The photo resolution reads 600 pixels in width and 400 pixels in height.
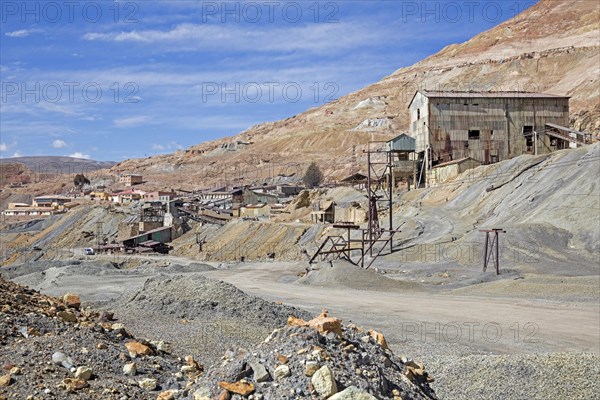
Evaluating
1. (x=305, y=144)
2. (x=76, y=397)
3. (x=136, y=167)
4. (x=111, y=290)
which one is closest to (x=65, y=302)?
(x=76, y=397)

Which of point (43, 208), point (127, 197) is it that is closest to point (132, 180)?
point (127, 197)

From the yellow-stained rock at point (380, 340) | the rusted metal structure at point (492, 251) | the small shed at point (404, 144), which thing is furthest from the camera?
the small shed at point (404, 144)

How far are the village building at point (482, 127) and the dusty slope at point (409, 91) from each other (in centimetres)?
3323

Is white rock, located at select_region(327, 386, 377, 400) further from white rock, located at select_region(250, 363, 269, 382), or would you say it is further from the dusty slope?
the dusty slope

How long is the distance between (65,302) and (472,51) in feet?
526

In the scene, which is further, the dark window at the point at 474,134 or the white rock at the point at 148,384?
the dark window at the point at 474,134

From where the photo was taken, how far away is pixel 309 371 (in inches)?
296

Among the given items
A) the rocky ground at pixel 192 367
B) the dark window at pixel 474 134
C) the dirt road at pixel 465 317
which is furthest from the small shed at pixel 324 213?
the rocky ground at pixel 192 367

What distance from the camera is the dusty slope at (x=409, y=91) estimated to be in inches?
4619

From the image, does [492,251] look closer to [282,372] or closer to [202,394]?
[282,372]

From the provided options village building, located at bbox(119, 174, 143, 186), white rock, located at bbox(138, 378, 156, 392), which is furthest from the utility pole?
white rock, located at bbox(138, 378, 156, 392)

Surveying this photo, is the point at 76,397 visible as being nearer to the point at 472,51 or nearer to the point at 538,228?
the point at 538,228

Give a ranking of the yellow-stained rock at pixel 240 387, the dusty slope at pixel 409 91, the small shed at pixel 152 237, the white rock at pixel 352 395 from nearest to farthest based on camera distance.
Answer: the white rock at pixel 352 395 → the yellow-stained rock at pixel 240 387 → the small shed at pixel 152 237 → the dusty slope at pixel 409 91

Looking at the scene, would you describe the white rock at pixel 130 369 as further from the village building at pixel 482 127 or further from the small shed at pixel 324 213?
the village building at pixel 482 127
